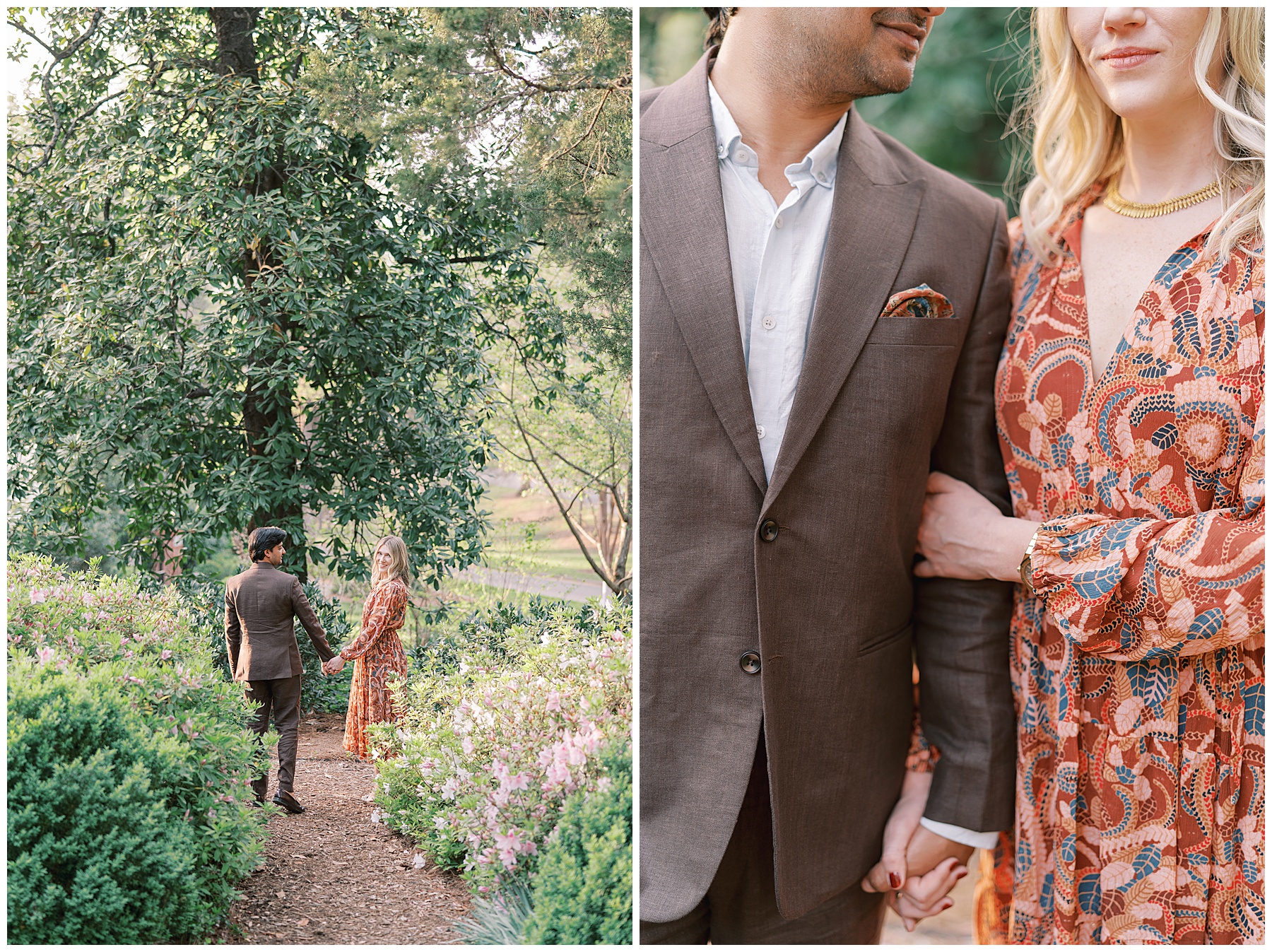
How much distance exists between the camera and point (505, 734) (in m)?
1.89

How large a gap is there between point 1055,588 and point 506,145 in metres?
1.51

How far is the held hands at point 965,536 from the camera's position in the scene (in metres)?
1.84

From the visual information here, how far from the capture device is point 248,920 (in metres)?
1.84

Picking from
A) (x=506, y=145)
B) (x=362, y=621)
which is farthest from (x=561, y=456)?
(x=506, y=145)

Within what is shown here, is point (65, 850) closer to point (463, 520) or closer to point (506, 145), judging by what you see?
point (463, 520)

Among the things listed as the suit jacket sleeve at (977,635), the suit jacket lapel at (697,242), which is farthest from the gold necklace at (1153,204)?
the suit jacket lapel at (697,242)

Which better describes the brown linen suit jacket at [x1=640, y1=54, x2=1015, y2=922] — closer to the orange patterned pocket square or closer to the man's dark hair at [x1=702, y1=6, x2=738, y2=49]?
the orange patterned pocket square

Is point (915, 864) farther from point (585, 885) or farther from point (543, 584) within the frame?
point (543, 584)

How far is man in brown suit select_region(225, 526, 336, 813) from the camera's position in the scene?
1891 mm

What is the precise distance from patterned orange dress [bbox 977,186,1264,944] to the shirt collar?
0.54 meters

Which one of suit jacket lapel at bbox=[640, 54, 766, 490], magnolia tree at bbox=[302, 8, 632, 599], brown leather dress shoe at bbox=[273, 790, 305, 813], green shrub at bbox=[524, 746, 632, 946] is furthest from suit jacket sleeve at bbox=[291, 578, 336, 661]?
suit jacket lapel at bbox=[640, 54, 766, 490]

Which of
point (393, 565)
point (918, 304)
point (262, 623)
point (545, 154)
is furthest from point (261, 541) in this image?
point (918, 304)

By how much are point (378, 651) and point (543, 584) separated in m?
0.39

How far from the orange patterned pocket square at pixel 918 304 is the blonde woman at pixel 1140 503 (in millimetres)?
221
